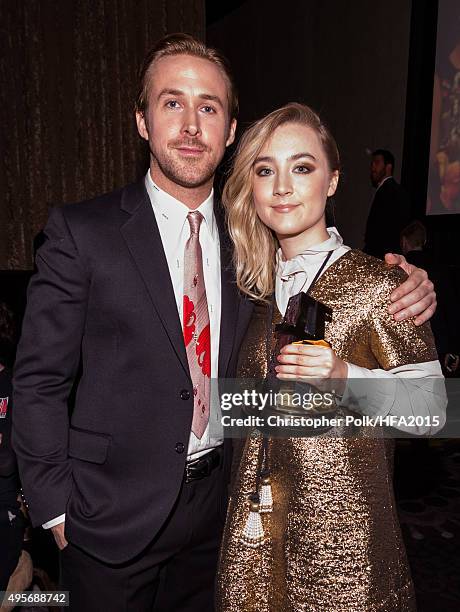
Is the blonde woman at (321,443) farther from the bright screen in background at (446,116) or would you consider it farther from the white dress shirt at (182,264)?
the bright screen in background at (446,116)

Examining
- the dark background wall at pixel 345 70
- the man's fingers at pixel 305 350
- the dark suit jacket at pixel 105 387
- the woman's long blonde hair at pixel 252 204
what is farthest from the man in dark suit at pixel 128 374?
the dark background wall at pixel 345 70

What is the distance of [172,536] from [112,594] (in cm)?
22

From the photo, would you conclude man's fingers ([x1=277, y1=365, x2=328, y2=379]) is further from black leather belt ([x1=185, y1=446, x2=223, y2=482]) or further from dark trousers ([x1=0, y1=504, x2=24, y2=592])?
dark trousers ([x1=0, y1=504, x2=24, y2=592])

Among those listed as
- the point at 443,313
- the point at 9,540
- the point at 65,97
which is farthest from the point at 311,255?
the point at 65,97

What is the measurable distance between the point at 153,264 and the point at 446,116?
505cm

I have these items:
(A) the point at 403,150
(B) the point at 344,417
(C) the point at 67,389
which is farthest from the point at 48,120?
(B) the point at 344,417

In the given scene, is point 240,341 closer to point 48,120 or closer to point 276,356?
point 276,356

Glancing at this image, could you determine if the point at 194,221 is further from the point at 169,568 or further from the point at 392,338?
the point at 169,568

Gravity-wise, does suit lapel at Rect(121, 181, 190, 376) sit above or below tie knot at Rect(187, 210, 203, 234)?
below

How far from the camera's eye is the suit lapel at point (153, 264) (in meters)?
1.45

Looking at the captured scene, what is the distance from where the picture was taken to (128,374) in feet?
4.80

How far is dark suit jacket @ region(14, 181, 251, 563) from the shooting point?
1450 mm

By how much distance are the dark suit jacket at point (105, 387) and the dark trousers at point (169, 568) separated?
0.07 metres

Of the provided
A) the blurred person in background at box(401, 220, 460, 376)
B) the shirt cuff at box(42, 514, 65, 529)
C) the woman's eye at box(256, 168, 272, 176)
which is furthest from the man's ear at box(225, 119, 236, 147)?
the blurred person in background at box(401, 220, 460, 376)
